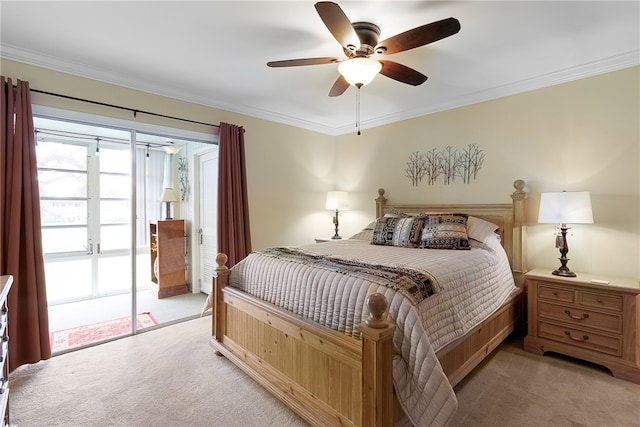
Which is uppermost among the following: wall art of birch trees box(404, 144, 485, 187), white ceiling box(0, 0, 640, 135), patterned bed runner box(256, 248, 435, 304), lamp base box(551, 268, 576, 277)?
white ceiling box(0, 0, 640, 135)

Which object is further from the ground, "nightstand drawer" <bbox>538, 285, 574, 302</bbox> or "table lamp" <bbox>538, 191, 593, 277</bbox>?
"table lamp" <bbox>538, 191, 593, 277</bbox>

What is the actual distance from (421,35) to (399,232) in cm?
189

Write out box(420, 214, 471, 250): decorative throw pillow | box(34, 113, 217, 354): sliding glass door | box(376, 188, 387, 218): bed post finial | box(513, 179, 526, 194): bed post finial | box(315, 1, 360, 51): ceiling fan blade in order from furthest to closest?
box(376, 188, 387, 218): bed post finial < box(34, 113, 217, 354): sliding glass door < box(513, 179, 526, 194): bed post finial < box(420, 214, 471, 250): decorative throw pillow < box(315, 1, 360, 51): ceiling fan blade

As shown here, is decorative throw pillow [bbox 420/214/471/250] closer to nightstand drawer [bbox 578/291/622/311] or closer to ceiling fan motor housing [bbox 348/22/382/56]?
nightstand drawer [bbox 578/291/622/311]

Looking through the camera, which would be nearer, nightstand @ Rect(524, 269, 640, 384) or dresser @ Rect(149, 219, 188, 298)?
nightstand @ Rect(524, 269, 640, 384)

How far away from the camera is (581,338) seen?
2.46 meters

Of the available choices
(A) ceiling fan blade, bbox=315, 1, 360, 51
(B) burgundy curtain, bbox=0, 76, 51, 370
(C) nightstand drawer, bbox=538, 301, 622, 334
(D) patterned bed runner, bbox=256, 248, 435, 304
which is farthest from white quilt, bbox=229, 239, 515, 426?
(B) burgundy curtain, bbox=0, 76, 51, 370

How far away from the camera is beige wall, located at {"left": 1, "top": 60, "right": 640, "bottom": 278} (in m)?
2.63

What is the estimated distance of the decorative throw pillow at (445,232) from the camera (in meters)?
2.86

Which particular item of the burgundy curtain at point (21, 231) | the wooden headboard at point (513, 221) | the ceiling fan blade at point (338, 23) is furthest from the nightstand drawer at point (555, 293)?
the burgundy curtain at point (21, 231)

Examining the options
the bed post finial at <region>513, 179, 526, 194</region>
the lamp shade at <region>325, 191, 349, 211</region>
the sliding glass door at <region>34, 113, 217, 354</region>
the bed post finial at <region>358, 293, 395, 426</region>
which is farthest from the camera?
the lamp shade at <region>325, 191, 349, 211</region>

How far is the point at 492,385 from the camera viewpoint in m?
2.19

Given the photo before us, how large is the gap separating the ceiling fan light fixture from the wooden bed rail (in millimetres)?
1453

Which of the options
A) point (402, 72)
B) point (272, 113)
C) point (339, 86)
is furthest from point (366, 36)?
point (272, 113)
